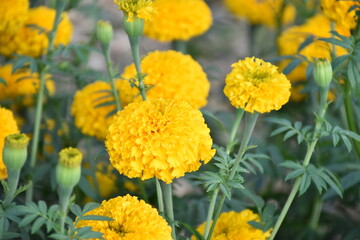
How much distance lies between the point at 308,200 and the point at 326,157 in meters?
0.27

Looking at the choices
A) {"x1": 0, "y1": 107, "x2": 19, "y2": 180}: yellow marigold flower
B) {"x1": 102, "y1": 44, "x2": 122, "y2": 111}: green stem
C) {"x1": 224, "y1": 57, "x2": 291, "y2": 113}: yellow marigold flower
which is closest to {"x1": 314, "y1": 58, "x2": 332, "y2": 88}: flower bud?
{"x1": 224, "y1": 57, "x2": 291, "y2": 113}: yellow marigold flower

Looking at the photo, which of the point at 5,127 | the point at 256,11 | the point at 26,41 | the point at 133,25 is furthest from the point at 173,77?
the point at 256,11

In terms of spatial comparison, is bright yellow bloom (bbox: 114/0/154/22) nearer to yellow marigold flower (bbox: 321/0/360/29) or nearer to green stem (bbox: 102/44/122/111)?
green stem (bbox: 102/44/122/111)

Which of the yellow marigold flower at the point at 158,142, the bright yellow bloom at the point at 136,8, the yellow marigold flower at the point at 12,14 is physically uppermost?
the bright yellow bloom at the point at 136,8

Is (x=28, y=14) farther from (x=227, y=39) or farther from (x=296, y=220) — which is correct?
(x=227, y=39)

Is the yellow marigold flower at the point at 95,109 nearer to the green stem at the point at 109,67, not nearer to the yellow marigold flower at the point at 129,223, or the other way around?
the green stem at the point at 109,67

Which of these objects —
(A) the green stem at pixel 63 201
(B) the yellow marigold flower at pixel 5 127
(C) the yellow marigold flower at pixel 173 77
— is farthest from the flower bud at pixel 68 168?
(C) the yellow marigold flower at pixel 173 77

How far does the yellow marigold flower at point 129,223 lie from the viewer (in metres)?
1.22

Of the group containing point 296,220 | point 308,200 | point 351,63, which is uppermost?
point 351,63

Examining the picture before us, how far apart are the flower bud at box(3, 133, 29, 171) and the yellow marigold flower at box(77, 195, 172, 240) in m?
0.20

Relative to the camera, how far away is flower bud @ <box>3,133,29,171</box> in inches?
46.9

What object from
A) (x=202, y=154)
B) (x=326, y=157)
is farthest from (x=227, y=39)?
(x=202, y=154)

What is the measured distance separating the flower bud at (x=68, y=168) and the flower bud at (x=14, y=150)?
0.10 meters

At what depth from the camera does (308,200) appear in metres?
2.25
